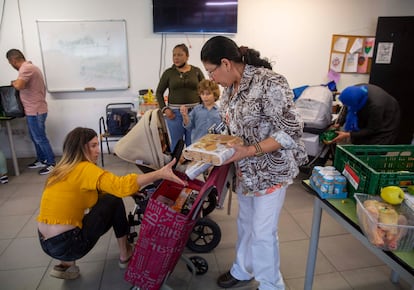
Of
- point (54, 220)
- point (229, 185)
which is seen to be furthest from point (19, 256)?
point (229, 185)

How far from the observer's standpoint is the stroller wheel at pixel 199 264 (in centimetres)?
197

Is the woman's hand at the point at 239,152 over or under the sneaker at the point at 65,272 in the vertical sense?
over

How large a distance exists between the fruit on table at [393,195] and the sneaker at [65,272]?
1867mm

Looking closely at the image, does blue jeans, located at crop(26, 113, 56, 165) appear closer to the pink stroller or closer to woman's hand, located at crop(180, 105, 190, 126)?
woman's hand, located at crop(180, 105, 190, 126)

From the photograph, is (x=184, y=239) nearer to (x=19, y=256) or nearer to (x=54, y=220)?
(x=54, y=220)

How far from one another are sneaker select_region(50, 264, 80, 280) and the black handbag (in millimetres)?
2372

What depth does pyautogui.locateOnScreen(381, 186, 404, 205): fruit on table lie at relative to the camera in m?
1.16

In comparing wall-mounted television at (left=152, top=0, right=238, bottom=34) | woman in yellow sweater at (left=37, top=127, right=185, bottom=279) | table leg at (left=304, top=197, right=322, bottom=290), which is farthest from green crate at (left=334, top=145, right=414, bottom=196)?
wall-mounted television at (left=152, top=0, right=238, bottom=34)

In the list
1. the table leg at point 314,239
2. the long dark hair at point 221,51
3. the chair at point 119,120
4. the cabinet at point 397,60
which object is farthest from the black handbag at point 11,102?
the cabinet at point 397,60

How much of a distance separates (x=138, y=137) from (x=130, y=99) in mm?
2722

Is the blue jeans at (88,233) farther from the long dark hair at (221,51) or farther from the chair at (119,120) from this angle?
the chair at (119,120)

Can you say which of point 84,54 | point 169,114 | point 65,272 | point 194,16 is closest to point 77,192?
point 65,272

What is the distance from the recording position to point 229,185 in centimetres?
175

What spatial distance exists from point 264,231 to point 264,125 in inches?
21.6
